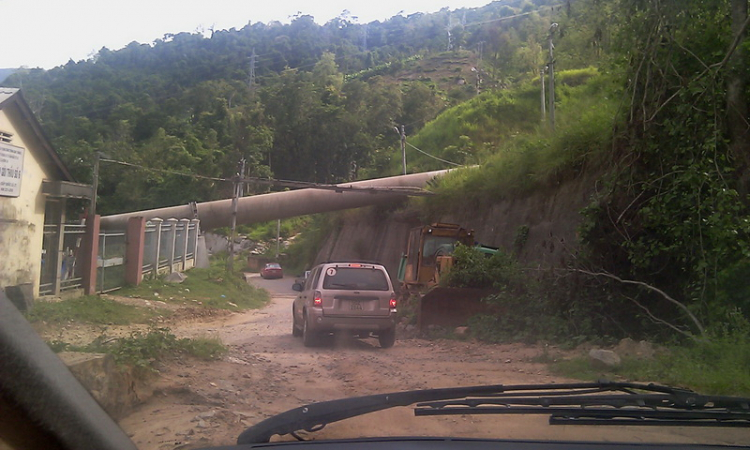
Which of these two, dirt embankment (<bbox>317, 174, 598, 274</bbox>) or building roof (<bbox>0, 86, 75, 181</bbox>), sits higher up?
building roof (<bbox>0, 86, 75, 181</bbox>)

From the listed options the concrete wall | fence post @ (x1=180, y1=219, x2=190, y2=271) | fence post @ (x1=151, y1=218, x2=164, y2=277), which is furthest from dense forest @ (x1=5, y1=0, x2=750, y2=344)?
fence post @ (x1=180, y1=219, x2=190, y2=271)

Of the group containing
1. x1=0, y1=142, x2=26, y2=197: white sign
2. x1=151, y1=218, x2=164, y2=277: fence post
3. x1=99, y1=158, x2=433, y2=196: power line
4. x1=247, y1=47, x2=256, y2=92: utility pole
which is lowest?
x1=151, y1=218, x2=164, y2=277: fence post

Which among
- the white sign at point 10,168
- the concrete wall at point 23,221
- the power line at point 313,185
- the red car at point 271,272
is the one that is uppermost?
the white sign at point 10,168

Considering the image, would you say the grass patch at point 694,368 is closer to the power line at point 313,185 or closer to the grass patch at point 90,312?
the grass patch at point 90,312

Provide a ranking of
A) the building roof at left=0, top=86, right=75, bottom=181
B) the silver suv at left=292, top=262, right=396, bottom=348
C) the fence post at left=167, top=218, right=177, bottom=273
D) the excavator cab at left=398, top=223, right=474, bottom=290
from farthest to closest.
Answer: the fence post at left=167, top=218, right=177, bottom=273 → the excavator cab at left=398, top=223, right=474, bottom=290 → the silver suv at left=292, top=262, right=396, bottom=348 → the building roof at left=0, top=86, right=75, bottom=181

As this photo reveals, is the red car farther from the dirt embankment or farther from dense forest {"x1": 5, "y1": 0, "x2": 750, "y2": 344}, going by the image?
dense forest {"x1": 5, "y1": 0, "x2": 750, "y2": 344}

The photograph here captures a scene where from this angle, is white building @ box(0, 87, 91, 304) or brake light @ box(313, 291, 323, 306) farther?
brake light @ box(313, 291, 323, 306)

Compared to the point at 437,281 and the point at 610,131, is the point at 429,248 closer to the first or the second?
the point at 437,281

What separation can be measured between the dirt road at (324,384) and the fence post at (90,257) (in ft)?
7.72

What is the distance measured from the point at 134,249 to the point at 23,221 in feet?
33.0

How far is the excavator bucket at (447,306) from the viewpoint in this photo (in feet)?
52.1

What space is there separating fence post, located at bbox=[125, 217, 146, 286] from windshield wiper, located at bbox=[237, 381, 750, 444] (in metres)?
16.3

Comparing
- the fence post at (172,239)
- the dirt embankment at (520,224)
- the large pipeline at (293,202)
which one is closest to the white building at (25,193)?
the dirt embankment at (520,224)

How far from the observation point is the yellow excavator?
15909 mm
